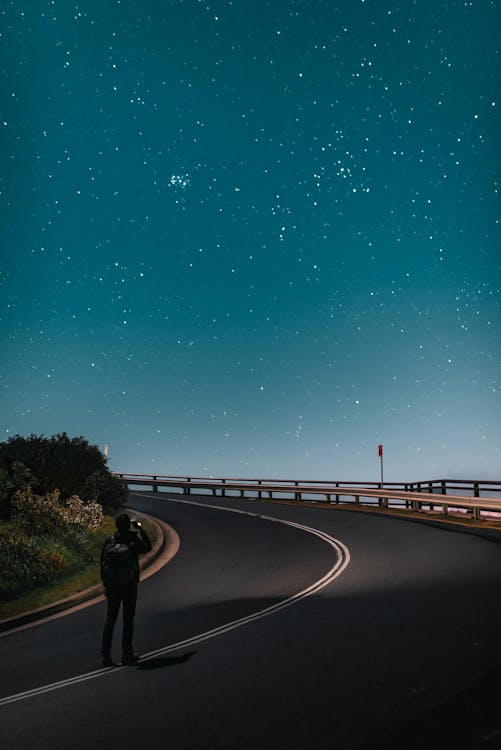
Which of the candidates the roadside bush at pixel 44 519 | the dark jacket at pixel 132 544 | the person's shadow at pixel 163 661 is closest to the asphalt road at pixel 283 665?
the person's shadow at pixel 163 661

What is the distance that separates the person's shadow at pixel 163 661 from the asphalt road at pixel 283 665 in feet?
0.13

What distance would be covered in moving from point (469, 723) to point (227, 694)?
2.20 metres

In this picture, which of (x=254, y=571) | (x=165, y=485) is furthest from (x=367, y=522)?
(x=165, y=485)

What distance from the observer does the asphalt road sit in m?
5.36

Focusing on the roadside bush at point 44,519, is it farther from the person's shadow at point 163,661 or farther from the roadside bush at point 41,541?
the person's shadow at point 163,661

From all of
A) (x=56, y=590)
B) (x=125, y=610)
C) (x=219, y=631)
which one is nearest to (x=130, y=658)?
(x=125, y=610)

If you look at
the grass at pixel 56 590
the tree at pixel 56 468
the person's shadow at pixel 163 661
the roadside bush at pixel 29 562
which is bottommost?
the person's shadow at pixel 163 661

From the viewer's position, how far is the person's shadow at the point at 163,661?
758 cm

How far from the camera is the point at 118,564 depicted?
7.80 meters

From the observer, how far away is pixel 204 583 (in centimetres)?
1294

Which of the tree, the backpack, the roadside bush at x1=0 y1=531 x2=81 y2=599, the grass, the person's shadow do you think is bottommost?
the person's shadow

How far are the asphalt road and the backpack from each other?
98cm

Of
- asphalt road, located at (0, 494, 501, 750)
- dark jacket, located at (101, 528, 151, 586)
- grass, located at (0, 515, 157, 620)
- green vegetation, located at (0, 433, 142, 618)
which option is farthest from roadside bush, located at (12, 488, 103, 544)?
dark jacket, located at (101, 528, 151, 586)

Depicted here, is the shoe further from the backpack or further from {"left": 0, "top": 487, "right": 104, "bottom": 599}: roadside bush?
{"left": 0, "top": 487, "right": 104, "bottom": 599}: roadside bush
